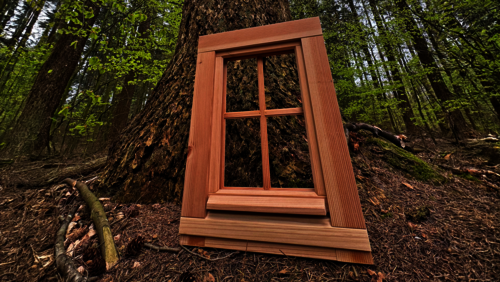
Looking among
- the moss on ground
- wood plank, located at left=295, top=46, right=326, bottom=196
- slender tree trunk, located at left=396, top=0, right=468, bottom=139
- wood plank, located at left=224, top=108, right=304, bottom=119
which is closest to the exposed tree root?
wood plank, located at left=224, top=108, right=304, bottom=119

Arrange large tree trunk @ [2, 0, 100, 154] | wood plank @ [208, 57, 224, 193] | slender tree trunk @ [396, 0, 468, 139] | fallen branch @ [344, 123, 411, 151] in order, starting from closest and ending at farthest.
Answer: wood plank @ [208, 57, 224, 193]
fallen branch @ [344, 123, 411, 151]
large tree trunk @ [2, 0, 100, 154]
slender tree trunk @ [396, 0, 468, 139]

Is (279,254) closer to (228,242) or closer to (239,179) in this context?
(228,242)

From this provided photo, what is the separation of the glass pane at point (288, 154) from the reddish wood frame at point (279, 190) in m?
0.23

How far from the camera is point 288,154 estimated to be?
1.28 m

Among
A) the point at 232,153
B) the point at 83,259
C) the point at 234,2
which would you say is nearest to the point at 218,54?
the point at 232,153

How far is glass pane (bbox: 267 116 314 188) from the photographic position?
1.19 meters

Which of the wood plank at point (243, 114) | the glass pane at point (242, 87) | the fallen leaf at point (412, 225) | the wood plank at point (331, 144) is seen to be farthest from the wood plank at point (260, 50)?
the fallen leaf at point (412, 225)

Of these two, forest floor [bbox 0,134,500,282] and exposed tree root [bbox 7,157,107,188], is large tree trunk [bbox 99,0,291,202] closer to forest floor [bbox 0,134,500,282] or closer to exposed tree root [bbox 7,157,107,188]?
forest floor [bbox 0,134,500,282]

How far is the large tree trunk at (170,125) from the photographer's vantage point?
132cm

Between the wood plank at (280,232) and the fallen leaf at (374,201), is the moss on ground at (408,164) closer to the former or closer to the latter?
the fallen leaf at (374,201)

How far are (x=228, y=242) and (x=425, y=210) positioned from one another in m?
1.21

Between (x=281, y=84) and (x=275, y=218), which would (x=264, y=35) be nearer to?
(x=281, y=84)

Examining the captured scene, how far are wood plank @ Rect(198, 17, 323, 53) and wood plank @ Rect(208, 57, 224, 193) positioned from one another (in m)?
0.12

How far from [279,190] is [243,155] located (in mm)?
430
